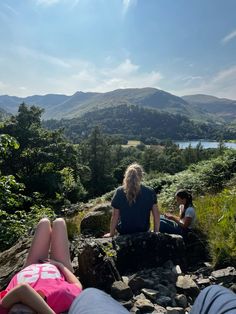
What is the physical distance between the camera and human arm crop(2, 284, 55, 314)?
2.48 m

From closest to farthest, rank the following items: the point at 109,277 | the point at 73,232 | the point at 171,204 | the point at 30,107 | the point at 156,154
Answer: the point at 109,277, the point at 73,232, the point at 171,204, the point at 30,107, the point at 156,154

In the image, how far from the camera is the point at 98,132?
6025 centimetres

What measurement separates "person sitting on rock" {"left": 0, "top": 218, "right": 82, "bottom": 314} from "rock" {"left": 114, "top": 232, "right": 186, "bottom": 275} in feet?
4.04

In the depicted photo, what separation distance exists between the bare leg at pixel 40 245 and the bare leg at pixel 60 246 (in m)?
0.07

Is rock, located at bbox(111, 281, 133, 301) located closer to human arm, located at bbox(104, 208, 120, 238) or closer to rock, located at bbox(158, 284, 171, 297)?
rock, located at bbox(158, 284, 171, 297)

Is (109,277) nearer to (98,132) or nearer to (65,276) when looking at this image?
(65,276)

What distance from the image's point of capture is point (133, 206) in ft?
18.7

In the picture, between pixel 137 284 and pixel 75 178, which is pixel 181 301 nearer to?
pixel 137 284

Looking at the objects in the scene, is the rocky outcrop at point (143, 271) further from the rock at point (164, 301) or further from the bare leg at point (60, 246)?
the bare leg at point (60, 246)

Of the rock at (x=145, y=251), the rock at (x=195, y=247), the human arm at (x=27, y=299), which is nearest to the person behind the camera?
the human arm at (x=27, y=299)

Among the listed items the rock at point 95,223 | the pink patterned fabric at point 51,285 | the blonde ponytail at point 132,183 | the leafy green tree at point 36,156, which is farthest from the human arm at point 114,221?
the leafy green tree at point 36,156

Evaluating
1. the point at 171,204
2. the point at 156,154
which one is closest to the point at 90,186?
the point at 156,154

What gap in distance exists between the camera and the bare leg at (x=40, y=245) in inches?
148

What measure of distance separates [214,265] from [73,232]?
12.3 ft
